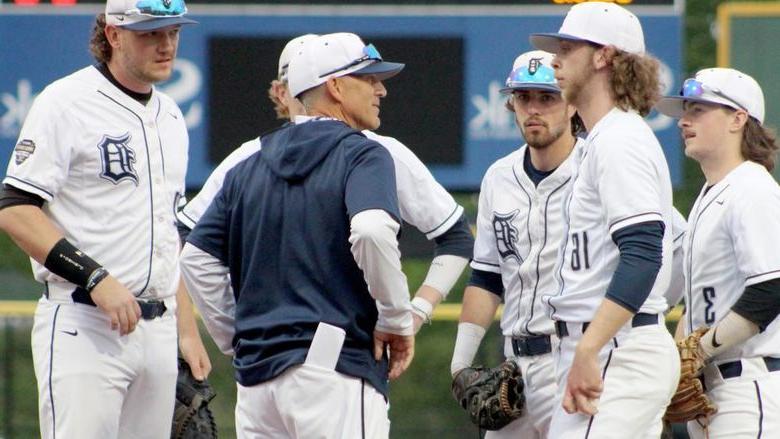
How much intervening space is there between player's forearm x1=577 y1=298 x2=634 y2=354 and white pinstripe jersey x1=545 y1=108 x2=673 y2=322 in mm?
213

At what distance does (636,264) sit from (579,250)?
Result: 0.30m

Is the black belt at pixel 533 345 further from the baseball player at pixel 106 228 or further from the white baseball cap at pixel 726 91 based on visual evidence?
the baseball player at pixel 106 228

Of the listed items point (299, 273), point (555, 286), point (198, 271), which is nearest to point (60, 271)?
point (198, 271)

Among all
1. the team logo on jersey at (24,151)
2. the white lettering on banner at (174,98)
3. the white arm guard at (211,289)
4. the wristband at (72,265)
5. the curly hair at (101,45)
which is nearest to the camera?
the white arm guard at (211,289)

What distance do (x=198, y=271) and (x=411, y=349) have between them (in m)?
0.68

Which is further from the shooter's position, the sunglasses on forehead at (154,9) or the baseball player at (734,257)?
the sunglasses on forehead at (154,9)

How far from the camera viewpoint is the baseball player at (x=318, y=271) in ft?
15.2

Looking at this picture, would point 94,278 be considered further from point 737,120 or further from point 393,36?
point 393,36

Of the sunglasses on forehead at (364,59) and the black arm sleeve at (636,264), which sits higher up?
the sunglasses on forehead at (364,59)

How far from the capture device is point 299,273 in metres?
4.68

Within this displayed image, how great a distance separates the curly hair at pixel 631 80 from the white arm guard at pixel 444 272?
1023 millimetres

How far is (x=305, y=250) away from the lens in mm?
4668

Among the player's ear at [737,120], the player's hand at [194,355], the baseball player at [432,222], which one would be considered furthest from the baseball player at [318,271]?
the player's ear at [737,120]

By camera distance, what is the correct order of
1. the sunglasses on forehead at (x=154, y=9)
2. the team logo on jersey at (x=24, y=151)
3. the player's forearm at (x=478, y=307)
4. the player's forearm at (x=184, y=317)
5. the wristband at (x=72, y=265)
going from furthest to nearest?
1. the player's forearm at (x=478, y=307)
2. the player's forearm at (x=184, y=317)
3. the sunglasses on forehead at (x=154, y=9)
4. the team logo on jersey at (x=24, y=151)
5. the wristband at (x=72, y=265)
